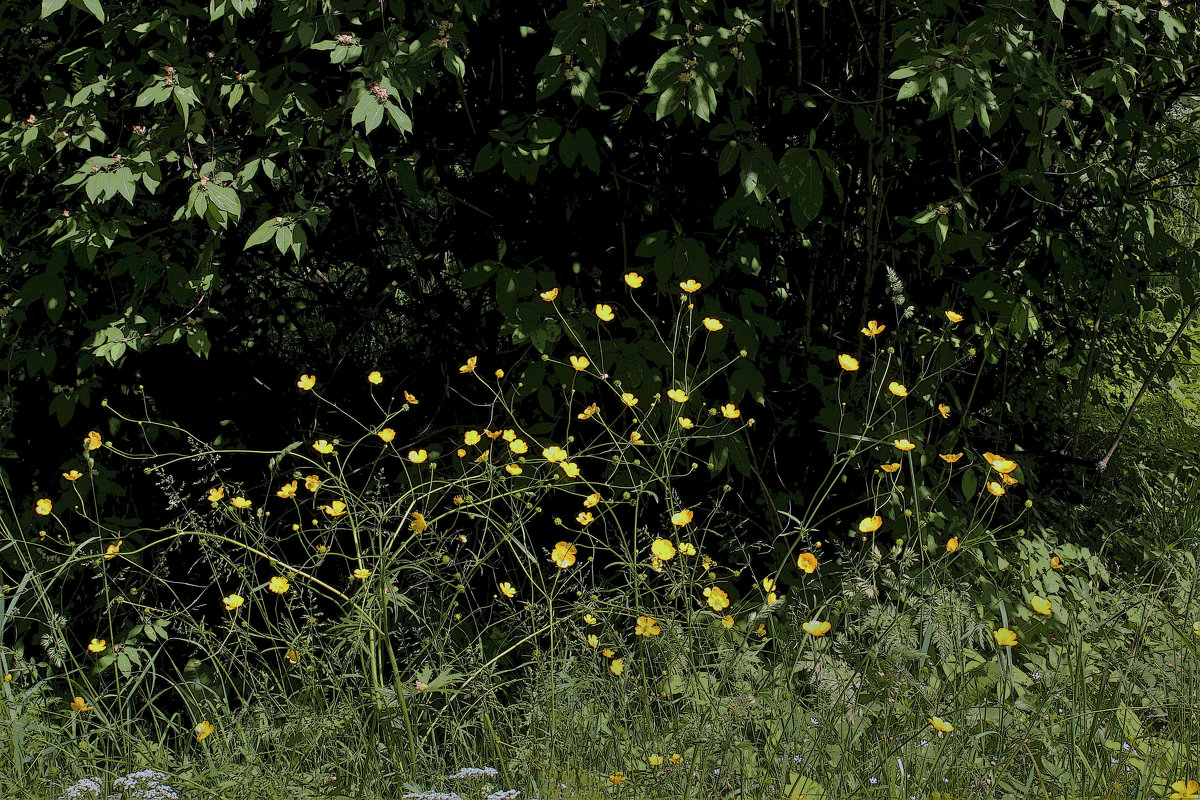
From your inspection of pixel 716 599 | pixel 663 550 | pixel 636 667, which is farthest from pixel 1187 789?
pixel 636 667

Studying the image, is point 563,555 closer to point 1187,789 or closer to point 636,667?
point 636,667

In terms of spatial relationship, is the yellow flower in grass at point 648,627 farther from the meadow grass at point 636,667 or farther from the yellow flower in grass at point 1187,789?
the yellow flower in grass at point 1187,789

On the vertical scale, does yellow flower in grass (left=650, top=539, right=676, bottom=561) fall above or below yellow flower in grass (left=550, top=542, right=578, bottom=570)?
above

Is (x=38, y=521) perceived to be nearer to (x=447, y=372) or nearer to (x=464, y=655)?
(x=447, y=372)

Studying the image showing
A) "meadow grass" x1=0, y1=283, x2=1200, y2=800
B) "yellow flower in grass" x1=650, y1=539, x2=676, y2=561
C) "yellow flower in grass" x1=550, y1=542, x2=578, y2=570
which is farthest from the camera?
"yellow flower in grass" x1=550, y1=542, x2=578, y2=570

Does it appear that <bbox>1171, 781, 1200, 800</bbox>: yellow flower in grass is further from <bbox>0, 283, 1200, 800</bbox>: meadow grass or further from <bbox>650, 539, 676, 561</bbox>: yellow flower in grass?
<bbox>650, 539, 676, 561</bbox>: yellow flower in grass

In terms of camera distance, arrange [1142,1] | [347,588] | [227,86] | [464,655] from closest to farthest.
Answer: [464,655], [227,86], [1142,1], [347,588]

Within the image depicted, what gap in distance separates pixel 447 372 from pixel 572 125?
0.77 m

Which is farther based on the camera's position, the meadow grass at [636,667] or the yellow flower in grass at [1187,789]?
the meadow grass at [636,667]

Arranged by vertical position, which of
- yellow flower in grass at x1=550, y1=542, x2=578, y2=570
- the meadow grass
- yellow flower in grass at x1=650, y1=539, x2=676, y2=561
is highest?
yellow flower in grass at x1=650, y1=539, x2=676, y2=561

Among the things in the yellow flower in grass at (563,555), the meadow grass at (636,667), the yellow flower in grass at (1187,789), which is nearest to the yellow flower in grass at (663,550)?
the meadow grass at (636,667)

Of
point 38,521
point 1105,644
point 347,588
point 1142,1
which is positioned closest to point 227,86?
point 347,588

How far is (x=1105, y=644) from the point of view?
2047 millimetres

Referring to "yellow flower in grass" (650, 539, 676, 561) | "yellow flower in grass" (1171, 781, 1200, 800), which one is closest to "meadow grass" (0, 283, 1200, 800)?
"yellow flower in grass" (650, 539, 676, 561)
